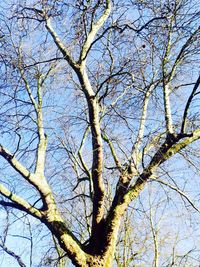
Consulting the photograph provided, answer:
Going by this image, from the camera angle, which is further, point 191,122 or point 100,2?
point 100,2

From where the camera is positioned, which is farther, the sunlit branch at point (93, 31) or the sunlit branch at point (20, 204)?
the sunlit branch at point (93, 31)

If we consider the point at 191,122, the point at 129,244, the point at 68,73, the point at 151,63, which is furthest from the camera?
the point at 129,244

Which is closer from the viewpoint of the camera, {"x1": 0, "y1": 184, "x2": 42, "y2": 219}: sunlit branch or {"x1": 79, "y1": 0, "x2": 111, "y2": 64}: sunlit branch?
{"x1": 0, "y1": 184, "x2": 42, "y2": 219}: sunlit branch

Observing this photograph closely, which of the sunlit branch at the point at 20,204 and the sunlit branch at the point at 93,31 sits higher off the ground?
the sunlit branch at the point at 93,31

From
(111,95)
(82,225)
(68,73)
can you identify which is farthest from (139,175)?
(82,225)

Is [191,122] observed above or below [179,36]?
below

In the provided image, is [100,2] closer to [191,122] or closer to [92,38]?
[92,38]

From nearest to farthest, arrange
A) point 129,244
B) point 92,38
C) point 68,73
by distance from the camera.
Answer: point 92,38
point 68,73
point 129,244

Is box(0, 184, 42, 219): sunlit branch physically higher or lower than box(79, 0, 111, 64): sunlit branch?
lower

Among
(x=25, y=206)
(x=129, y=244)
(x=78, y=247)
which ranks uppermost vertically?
(x=129, y=244)

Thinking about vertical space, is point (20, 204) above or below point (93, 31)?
below

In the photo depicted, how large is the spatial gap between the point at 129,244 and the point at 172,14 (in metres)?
6.44

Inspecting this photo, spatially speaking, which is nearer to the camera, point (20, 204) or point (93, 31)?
point (20, 204)

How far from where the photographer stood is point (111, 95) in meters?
6.61
